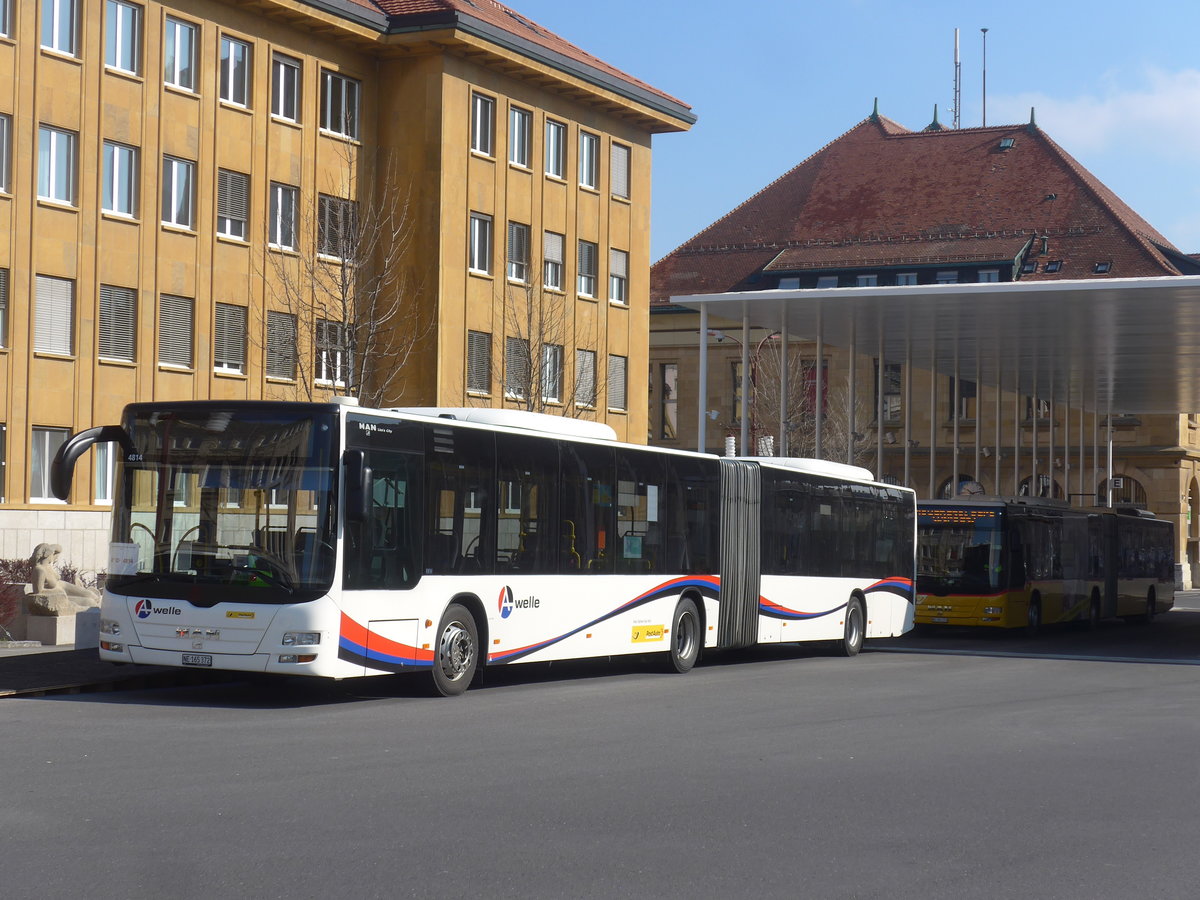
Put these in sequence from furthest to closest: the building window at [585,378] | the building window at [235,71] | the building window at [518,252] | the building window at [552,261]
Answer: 1. the building window at [585,378]
2. the building window at [552,261]
3. the building window at [518,252]
4. the building window at [235,71]

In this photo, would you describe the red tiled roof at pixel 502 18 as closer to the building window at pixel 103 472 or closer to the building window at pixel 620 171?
the building window at pixel 620 171

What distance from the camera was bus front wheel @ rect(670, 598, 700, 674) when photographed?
21625mm

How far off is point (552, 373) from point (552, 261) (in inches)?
123

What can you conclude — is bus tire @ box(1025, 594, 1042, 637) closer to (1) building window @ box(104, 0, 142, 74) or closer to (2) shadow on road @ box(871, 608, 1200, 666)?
(2) shadow on road @ box(871, 608, 1200, 666)

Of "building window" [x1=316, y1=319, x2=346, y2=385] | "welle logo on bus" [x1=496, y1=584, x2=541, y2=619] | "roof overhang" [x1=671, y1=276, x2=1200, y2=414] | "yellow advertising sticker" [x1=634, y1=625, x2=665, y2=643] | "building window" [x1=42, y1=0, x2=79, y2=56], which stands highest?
"building window" [x1=42, y1=0, x2=79, y2=56]

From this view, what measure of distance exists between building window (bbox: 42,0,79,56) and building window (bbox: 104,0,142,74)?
727mm

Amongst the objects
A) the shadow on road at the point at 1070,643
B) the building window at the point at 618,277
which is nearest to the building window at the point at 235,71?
the building window at the point at 618,277

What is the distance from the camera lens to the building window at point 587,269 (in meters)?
51.1

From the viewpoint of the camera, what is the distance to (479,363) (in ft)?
155

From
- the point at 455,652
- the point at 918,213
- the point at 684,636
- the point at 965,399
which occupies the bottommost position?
the point at 684,636

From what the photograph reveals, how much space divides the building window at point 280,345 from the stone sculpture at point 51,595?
18.8 metres

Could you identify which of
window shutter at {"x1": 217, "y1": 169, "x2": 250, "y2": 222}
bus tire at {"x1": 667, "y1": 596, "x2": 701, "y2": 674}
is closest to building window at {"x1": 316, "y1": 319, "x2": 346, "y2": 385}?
window shutter at {"x1": 217, "y1": 169, "x2": 250, "y2": 222}

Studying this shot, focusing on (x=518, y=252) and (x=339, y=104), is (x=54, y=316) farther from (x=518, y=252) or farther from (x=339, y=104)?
(x=518, y=252)

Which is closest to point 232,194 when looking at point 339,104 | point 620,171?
point 339,104
